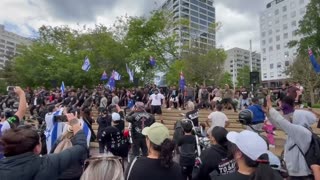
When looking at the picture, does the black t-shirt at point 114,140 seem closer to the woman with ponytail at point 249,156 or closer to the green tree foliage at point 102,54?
the woman with ponytail at point 249,156

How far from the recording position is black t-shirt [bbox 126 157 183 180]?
2910mm

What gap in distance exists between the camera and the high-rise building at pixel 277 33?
269ft

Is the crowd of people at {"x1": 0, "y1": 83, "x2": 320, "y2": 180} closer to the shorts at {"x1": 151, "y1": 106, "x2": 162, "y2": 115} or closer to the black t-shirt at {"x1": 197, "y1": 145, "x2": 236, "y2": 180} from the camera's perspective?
the black t-shirt at {"x1": 197, "y1": 145, "x2": 236, "y2": 180}

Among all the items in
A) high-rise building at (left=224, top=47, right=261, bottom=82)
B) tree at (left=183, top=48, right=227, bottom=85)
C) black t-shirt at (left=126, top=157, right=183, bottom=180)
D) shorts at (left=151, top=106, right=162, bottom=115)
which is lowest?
shorts at (left=151, top=106, right=162, bottom=115)

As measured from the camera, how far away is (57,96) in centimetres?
1991

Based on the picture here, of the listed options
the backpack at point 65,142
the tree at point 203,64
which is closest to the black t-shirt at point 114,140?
the backpack at point 65,142

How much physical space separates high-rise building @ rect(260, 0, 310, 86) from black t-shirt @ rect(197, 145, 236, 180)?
3212 inches

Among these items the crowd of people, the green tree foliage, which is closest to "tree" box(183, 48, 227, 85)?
the green tree foliage

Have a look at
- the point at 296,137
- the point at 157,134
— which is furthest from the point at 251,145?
the point at 296,137

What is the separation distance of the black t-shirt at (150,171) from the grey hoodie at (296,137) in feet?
4.33

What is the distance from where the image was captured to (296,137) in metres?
3.39

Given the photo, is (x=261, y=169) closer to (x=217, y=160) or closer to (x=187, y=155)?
(x=217, y=160)

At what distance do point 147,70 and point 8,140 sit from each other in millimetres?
28067

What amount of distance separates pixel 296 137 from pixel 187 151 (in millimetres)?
2578
